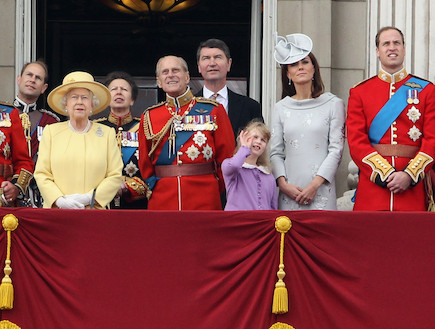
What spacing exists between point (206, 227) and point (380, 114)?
1449 mm

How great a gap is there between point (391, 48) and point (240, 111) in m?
1.29

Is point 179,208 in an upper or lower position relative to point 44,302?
upper

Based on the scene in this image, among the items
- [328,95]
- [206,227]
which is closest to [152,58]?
[328,95]

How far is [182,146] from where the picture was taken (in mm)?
7742

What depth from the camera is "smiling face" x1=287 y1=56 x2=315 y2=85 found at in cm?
781

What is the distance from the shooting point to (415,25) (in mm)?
9578

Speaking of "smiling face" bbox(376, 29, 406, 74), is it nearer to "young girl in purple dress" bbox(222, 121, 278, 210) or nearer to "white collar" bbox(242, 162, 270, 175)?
"young girl in purple dress" bbox(222, 121, 278, 210)

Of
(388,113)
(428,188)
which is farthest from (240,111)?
(428,188)

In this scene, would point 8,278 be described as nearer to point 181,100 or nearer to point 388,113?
point 181,100

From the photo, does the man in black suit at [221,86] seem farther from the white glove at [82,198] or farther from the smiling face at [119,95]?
the white glove at [82,198]

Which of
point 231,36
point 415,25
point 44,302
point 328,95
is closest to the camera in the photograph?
point 44,302

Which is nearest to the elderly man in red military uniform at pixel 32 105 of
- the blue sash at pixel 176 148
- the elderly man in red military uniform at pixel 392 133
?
the blue sash at pixel 176 148

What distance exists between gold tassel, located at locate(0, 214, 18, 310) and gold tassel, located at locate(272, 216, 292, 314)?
4.78 ft

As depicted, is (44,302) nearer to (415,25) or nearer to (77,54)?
(415,25)
